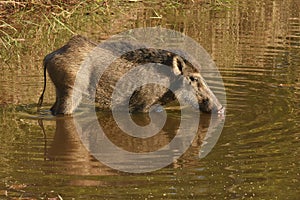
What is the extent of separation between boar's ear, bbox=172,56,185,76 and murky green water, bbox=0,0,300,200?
0.59 metres

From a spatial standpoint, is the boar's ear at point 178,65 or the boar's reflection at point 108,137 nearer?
the boar's reflection at point 108,137

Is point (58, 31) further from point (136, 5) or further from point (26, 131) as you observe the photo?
point (26, 131)

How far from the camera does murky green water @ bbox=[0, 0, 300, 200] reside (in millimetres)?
7406

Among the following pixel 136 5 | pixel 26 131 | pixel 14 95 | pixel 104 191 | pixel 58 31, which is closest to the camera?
pixel 104 191

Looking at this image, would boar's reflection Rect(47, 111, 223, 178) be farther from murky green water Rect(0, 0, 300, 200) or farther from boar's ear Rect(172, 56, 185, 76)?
boar's ear Rect(172, 56, 185, 76)

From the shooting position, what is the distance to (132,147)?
917 cm

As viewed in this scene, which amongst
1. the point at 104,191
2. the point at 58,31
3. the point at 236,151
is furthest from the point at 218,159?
the point at 58,31

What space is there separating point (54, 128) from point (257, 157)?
2.91m

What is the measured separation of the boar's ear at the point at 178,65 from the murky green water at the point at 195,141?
1.95 feet

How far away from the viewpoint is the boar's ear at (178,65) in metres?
10.7

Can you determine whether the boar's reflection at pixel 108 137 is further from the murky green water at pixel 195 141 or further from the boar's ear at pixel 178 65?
the boar's ear at pixel 178 65

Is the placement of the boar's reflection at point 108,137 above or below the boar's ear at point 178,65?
below

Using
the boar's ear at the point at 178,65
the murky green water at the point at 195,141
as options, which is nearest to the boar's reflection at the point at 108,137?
the murky green water at the point at 195,141

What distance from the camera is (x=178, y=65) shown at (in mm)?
10805
